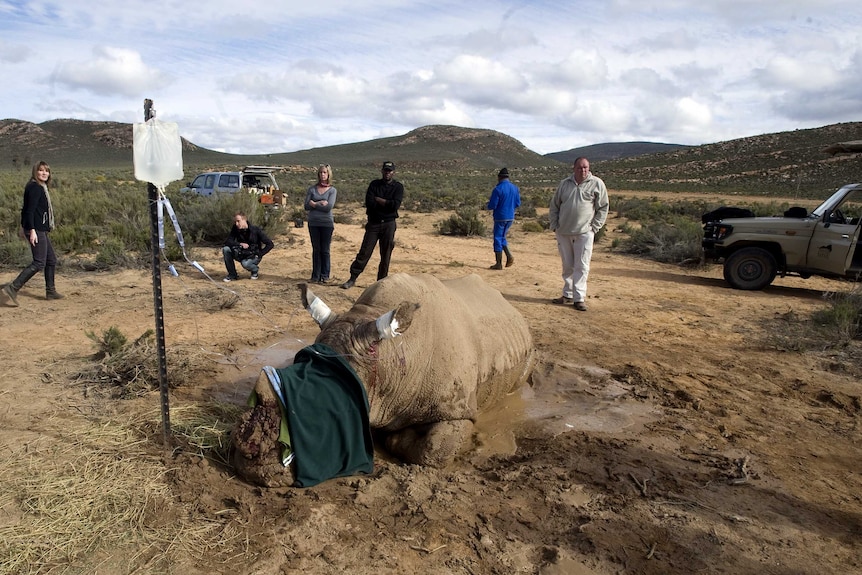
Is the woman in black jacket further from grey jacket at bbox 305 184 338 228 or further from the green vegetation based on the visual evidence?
grey jacket at bbox 305 184 338 228

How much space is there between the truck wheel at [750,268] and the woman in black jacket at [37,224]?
1099 centimetres

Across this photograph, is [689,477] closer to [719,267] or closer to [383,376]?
[383,376]

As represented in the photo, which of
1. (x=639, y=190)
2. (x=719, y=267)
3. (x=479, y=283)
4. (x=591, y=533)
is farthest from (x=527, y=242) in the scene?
(x=639, y=190)

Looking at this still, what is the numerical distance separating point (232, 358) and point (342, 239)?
30.0 ft

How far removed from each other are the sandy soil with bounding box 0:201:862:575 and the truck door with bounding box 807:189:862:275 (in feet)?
5.76

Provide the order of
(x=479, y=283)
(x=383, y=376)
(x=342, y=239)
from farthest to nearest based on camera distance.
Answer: (x=342, y=239), (x=479, y=283), (x=383, y=376)

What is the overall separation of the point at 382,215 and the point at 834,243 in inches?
295

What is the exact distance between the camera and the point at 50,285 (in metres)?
8.22

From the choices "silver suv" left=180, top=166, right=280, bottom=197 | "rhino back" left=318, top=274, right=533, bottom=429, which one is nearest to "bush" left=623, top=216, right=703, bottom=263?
"rhino back" left=318, top=274, right=533, bottom=429

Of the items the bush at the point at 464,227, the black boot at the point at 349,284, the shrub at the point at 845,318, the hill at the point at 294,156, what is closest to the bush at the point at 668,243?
the bush at the point at 464,227

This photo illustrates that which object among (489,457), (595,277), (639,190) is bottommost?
(489,457)

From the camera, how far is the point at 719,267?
13.2m

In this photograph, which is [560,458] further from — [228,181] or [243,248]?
[228,181]

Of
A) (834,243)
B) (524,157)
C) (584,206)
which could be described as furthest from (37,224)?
(524,157)
